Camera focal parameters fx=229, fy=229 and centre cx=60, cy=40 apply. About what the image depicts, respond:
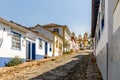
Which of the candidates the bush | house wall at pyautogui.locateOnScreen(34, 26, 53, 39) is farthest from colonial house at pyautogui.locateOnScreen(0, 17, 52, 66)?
house wall at pyautogui.locateOnScreen(34, 26, 53, 39)

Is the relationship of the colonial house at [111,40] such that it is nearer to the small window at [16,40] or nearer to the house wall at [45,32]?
the small window at [16,40]

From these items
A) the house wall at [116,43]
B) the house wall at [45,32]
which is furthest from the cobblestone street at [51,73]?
the house wall at [45,32]

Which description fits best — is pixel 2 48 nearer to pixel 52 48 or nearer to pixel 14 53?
pixel 14 53

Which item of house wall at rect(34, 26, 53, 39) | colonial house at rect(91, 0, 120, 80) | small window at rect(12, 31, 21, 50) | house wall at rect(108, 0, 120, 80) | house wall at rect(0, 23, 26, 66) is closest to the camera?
house wall at rect(108, 0, 120, 80)

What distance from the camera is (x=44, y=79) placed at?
11.8m

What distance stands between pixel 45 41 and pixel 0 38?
18.4 m

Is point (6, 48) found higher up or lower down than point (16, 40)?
lower down

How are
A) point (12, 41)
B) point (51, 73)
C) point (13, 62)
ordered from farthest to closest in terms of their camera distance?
point (12, 41) → point (13, 62) → point (51, 73)

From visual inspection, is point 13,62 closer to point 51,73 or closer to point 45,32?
point 51,73

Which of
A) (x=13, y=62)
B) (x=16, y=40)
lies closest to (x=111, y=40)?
(x=13, y=62)

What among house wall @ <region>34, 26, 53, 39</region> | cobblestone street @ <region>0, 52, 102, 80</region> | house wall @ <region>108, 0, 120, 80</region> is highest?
house wall @ <region>34, 26, 53, 39</region>

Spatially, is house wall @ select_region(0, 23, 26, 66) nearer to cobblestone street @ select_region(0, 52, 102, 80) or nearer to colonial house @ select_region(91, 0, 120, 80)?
cobblestone street @ select_region(0, 52, 102, 80)

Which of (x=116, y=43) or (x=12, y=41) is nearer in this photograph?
(x=116, y=43)

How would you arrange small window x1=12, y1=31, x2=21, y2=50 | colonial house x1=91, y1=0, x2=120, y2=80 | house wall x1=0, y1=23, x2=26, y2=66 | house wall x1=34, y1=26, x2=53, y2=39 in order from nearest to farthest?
colonial house x1=91, y1=0, x2=120, y2=80 < house wall x1=0, y1=23, x2=26, y2=66 < small window x1=12, y1=31, x2=21, y2=50 < house wall x1=34, y1=26, x2=53, y2=39
